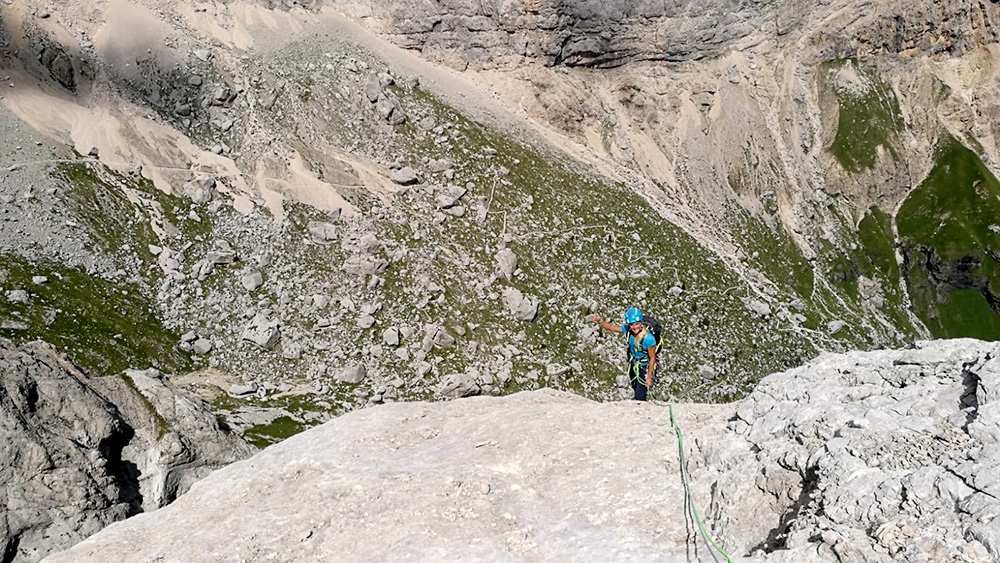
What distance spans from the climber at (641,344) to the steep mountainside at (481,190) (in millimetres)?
28079

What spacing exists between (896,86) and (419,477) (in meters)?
91.7

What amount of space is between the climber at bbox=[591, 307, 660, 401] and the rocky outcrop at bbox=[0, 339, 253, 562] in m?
15.4

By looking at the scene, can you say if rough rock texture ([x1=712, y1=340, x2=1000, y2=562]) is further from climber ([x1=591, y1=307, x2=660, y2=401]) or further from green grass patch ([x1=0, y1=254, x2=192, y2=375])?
green grass patch ([x1=0, y1=254, x2=192, y2=375])

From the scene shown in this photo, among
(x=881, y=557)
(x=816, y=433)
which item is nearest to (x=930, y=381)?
(x=816, y=433)

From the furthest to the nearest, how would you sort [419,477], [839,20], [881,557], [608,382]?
1. [839,20]
2. [608,382]
3. [419,477]
4. [881,557]

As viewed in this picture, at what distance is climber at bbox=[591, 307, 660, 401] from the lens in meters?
18.5

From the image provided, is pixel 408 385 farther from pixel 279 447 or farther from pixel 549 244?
pixel 279 447

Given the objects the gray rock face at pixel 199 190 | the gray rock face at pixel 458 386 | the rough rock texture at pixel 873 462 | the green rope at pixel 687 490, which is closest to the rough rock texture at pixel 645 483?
the rough rock texture at pixel 873 462

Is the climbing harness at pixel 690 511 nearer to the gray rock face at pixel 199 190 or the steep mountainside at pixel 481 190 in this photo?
the steep mountainside at pixel 481 190

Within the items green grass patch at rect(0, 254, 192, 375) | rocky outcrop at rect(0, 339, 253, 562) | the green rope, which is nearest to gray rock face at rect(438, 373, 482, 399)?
green grass patch at rect(0, 254, 192, 375)

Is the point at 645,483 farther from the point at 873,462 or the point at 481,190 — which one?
the point at 481,190

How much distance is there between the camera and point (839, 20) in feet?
271

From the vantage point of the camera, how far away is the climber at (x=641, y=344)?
18547 mm

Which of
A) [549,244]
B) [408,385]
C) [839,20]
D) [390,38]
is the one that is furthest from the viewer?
[839,20]
